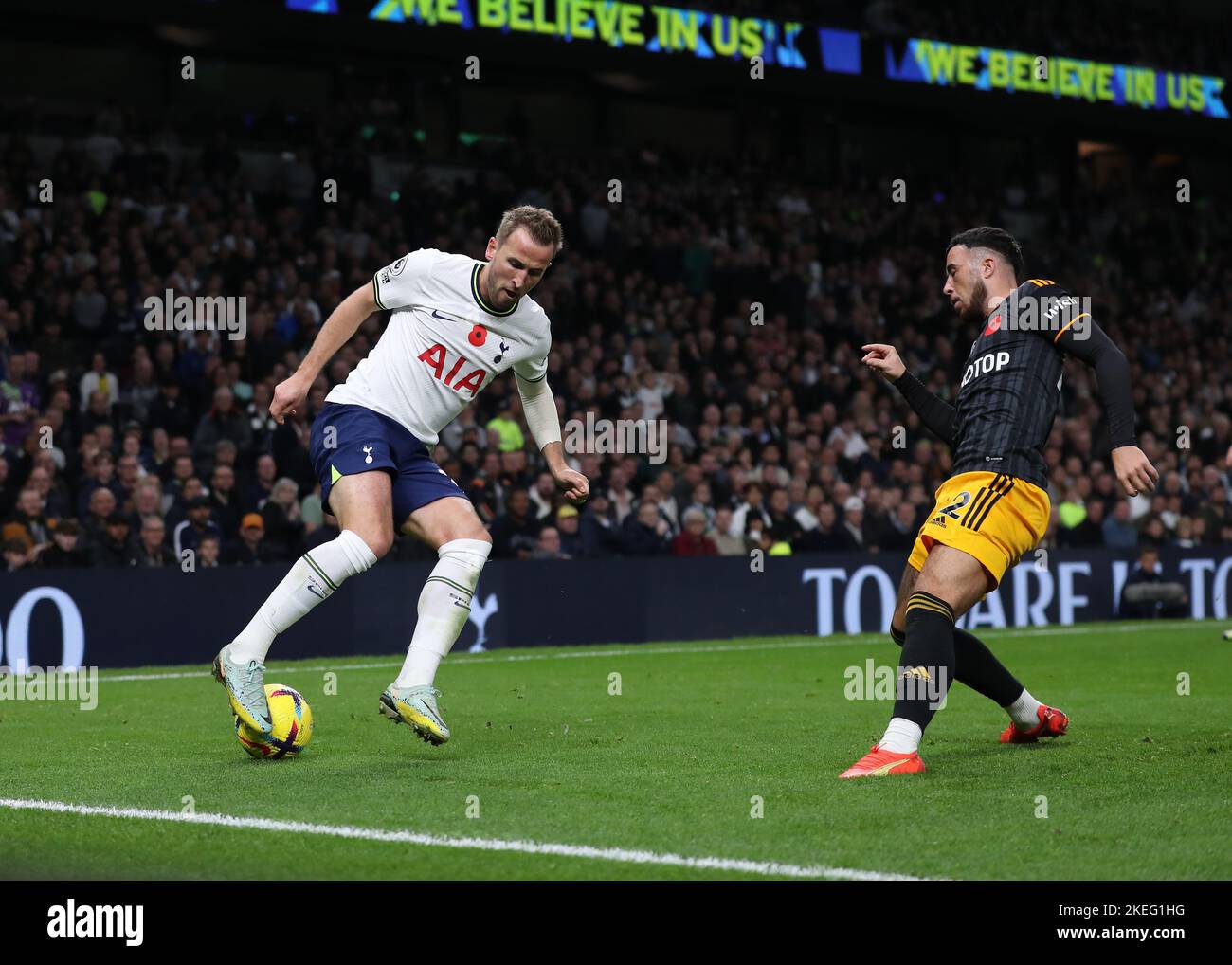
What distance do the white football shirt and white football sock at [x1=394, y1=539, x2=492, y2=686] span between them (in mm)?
606

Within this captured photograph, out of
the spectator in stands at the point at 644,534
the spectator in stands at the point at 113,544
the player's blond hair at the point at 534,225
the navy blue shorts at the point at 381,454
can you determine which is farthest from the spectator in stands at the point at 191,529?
the player's blond hair at the point at 534,225

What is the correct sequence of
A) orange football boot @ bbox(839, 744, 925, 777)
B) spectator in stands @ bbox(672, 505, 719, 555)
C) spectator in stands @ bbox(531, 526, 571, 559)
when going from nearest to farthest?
orange football boot @ bbox(839, 744, 925, 777), spectator in stands @ bbox(531, 526, 571, 559), spectator in stands @ bbox(672, 505, 719, 555)

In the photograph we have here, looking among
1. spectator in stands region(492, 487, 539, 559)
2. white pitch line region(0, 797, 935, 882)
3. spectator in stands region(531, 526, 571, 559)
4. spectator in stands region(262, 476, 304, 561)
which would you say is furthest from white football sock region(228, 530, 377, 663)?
spectator in stands region(531, 526, 571, 559)

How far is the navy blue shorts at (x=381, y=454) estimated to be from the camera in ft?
23.7

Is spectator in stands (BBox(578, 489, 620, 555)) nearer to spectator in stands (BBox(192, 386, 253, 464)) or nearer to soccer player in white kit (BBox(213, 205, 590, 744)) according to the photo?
spectator in stands (BBox(192, 386, 253, 464))

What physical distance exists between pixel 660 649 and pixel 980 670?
8460 millimetres

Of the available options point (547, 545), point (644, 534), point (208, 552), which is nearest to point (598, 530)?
point (644, 534)

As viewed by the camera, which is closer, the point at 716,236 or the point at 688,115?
the point at 716,236

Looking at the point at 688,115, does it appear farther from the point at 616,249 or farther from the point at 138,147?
the point at 138,147

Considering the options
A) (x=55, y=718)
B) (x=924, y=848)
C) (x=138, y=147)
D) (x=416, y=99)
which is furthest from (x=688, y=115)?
(x=924, y=848)

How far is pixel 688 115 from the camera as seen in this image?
101 feet

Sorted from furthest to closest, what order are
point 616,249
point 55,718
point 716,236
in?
1. point 716,236
2. point 616,249
3. point 55,718

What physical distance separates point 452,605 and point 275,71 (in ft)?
67.2

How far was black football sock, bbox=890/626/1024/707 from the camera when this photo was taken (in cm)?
718
